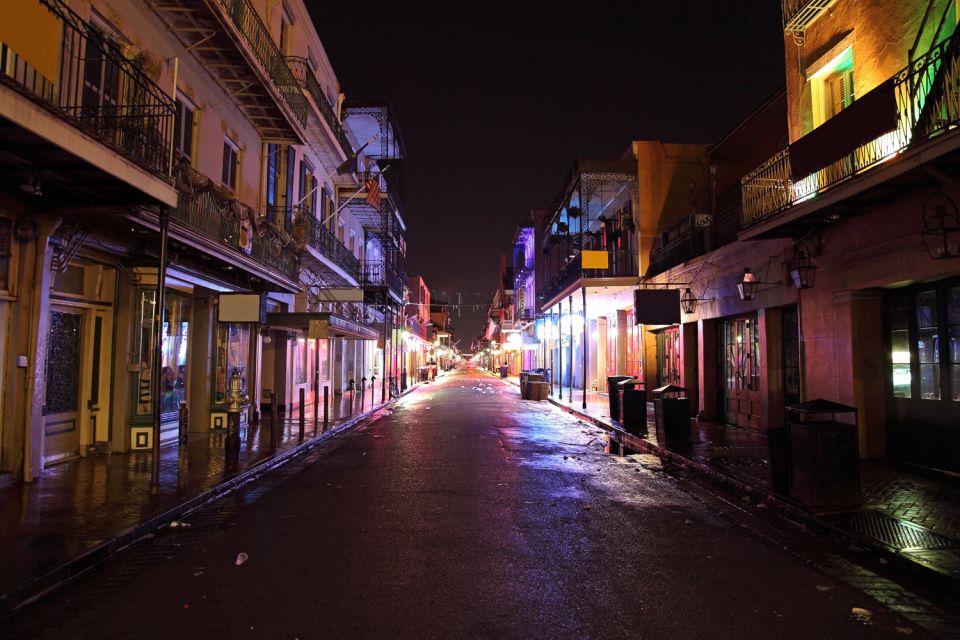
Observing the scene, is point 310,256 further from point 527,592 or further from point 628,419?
point 527,592

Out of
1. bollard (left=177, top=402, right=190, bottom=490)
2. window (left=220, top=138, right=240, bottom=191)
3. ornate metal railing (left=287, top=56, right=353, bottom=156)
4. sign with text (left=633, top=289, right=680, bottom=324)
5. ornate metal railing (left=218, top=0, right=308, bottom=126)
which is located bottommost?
bollard (left=177, top=402, right=190, bottom=490)

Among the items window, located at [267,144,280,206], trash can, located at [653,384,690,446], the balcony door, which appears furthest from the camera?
window, located at [267,144,280,206]

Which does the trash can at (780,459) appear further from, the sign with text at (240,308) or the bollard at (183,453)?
the sign with text at (240,308)

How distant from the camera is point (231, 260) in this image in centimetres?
1175

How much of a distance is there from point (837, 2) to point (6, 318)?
1406 cm

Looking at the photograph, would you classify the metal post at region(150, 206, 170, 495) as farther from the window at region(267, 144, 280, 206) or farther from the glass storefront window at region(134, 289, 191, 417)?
the window at region(267, 144, 280, 206)

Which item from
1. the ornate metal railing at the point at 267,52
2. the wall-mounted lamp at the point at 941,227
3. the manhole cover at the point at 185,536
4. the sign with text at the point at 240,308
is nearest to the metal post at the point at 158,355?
the manhole cover at the point at 185,536

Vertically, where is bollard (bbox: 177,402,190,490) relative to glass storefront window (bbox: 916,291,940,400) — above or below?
below

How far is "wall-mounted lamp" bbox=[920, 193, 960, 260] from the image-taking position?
24.8 feet

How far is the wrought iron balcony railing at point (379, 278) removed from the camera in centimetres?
2850

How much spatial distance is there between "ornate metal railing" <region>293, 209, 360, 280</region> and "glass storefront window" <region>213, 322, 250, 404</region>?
377 centimetres

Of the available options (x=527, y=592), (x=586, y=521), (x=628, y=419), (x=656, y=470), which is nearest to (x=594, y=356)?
(x=628, y=419)

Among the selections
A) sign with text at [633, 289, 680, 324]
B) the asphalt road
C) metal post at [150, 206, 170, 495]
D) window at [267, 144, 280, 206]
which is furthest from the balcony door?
window at [267, 144, 280, 206]

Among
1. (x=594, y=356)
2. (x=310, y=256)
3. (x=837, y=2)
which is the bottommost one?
(x=594, y=356)
